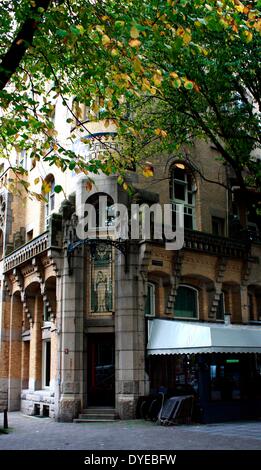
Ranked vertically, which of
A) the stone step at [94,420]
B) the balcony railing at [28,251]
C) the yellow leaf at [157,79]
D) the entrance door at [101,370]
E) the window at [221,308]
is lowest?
the stone step at [94,420]

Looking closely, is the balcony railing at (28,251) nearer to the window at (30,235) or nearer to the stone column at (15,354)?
the window at (30,235)

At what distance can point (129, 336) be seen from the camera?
18.4m

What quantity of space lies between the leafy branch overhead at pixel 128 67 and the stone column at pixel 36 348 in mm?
9372

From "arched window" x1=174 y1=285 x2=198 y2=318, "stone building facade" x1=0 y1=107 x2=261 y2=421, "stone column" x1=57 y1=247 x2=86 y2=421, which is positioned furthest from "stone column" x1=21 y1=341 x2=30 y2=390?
"arched window" x1=174 y1=285 x2=198 y2=318

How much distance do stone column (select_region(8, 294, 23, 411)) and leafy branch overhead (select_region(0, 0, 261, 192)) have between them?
11269 mm

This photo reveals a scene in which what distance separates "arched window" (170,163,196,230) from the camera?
2212cm

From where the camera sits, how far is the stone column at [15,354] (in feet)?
78.5

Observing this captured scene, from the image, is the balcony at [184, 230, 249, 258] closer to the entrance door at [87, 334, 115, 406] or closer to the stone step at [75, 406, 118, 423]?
the entrance door at [87, 334, 115, 406]

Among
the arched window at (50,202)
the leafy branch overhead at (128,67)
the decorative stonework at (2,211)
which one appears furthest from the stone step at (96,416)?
the decorative stonework at (2,211)

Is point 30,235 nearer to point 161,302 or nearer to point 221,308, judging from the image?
point 161,302

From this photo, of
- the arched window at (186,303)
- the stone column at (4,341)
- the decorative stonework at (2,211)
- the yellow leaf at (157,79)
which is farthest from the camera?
the decorative stonework at (2,211)

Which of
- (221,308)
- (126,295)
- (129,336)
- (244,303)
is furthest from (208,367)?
(244,303)

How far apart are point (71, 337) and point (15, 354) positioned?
700 cm
